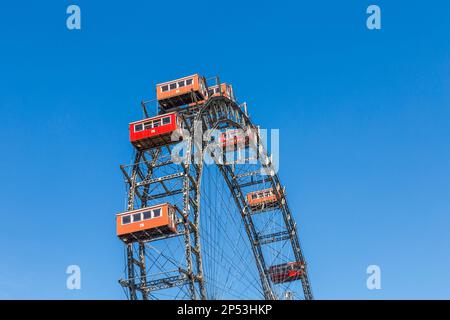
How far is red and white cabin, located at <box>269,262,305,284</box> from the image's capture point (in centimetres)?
7519

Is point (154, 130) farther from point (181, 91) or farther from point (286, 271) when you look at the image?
point (286, 271)

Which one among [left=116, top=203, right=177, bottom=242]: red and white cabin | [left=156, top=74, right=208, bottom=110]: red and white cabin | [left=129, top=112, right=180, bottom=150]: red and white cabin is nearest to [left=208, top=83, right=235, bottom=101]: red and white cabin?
[left=156, top=74, right=208, bottom=110]: red and white cabin

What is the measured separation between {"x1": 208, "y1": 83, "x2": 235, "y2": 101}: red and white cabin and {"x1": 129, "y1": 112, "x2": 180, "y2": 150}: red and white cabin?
284 inches

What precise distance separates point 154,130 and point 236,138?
40.2 feet

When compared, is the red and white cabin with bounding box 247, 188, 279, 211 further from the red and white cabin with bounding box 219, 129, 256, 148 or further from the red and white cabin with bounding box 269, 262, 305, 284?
the red and white cabin with bounding box 219, 129, 256, 148

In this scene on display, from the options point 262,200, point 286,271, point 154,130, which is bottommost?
point 286,271

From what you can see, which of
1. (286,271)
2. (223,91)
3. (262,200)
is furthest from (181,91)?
(286,271)

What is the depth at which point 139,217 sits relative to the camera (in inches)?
1705

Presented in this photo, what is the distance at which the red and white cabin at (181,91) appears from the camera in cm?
5231

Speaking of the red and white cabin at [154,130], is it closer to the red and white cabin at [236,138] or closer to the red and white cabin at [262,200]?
the red and white cabin at [236,138]

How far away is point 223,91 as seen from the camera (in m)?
57.2

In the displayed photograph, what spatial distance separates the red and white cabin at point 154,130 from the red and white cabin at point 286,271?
Result: 31.3m

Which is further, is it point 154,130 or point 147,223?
point 154,130

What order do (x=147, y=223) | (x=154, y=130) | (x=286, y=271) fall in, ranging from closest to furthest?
(x=147, y=223), (x=154, y=130), (x=286, y=271)
